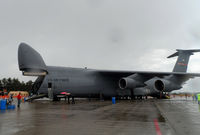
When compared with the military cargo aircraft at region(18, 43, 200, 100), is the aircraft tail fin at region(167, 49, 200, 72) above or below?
above

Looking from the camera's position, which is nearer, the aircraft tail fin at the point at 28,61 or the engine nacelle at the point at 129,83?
the aircraft tail fin at the point at 28,61

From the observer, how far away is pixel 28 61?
54.5ft

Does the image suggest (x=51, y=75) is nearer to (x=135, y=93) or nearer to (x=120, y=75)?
(x=120, y=75)

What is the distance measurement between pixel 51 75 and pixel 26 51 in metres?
3.46

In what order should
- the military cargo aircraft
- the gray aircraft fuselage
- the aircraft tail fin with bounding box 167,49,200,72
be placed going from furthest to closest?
the aircraft tail fin with bounding box 167,49,200,72
the gray aircraft fuselage
the military cargo aircraft

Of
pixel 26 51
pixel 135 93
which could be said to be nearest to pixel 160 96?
pixel 135 93

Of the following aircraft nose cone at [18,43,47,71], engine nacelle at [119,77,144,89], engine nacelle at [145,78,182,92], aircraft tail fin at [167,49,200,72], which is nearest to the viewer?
aircraft nose cone at [18,43,47,71]

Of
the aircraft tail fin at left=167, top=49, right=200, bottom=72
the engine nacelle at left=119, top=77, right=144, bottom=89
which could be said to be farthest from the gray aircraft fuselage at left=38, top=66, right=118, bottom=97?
the aircraft tail fin at left=167, top=49, right=200, bottom=72

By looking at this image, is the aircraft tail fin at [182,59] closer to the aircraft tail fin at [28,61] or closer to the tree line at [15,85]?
the aircraft tail fin at [28,61]

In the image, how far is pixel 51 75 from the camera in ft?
61.5

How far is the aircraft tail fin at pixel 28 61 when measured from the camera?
16484 millimetres

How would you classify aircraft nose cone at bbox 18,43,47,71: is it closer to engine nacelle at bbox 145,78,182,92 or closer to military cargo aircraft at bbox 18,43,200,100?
military cargo aircraft at bbox 18,43,200,100

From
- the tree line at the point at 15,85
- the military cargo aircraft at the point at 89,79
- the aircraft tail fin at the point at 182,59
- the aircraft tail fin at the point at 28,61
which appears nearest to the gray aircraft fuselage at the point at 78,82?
the military cargo aircraft at the point at 89,79

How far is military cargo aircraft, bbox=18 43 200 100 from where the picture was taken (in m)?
17.0
